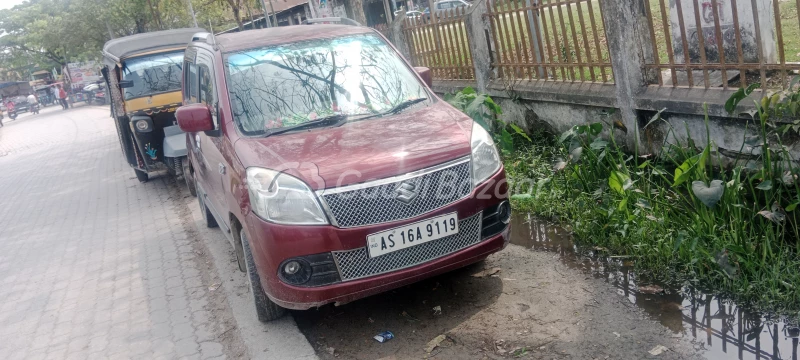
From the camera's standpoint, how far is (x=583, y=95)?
247 inches

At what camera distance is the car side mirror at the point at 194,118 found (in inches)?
185

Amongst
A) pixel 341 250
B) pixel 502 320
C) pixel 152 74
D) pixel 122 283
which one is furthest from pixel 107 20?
pixel 502 320

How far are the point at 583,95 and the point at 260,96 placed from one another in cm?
304

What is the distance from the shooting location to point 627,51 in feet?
18.4

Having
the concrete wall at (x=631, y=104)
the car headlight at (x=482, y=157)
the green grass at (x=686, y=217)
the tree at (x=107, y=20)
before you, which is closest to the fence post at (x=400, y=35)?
the concrete wall at (x=631, y=104)

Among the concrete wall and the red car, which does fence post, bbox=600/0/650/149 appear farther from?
the red car

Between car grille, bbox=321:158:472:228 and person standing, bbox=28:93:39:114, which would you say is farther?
person standing, bbox=28:93:39:114

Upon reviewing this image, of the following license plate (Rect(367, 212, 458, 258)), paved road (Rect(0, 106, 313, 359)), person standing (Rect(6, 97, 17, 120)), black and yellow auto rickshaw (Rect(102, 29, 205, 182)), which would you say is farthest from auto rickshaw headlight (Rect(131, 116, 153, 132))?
person standing (Rect(6, 97, 17, 120))

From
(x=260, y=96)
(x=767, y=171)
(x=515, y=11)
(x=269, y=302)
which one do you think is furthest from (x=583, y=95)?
(x=269, y=302)

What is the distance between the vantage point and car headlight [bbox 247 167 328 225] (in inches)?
148

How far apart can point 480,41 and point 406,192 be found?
14.6 ft

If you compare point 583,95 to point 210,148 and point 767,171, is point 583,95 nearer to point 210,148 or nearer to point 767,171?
point 767,171

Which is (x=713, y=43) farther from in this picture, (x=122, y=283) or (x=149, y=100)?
(x=149, y=100)

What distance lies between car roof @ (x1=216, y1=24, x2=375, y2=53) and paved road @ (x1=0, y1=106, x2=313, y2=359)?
1.85m
